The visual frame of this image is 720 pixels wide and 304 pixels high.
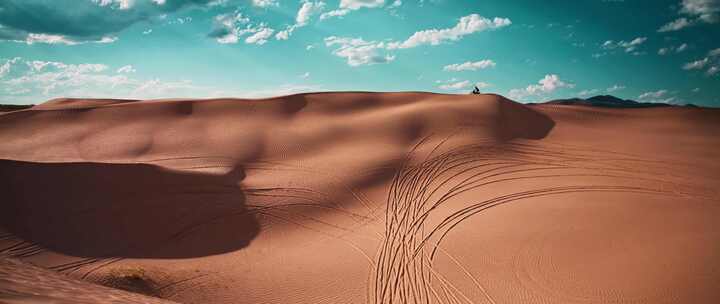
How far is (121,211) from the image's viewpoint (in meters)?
9.88

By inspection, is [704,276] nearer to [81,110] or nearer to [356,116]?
[356,116]

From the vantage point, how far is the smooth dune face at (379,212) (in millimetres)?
6762

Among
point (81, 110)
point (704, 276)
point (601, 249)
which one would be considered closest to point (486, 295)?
point (601, 249)

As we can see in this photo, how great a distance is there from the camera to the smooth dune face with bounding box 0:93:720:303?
6762 millimetres

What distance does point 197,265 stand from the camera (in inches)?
313

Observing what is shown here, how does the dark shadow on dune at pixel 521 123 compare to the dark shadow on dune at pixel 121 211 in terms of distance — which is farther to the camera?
the dark shadow on dune at pixel 521 123

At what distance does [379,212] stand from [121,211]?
26.6 ft

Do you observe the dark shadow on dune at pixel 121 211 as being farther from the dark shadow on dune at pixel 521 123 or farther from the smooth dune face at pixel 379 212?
the dark shadow on dune at pixel 521 123

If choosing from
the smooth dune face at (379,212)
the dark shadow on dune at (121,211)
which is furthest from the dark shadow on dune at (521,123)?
the dark shadow on dune at (121,211)

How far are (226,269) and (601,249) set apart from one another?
8727 mm

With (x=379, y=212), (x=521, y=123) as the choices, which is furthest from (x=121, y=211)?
(x=521, y=123)

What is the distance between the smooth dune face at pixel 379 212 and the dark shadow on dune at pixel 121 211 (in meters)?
0.06

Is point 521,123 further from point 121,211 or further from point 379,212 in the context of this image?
point 121,211

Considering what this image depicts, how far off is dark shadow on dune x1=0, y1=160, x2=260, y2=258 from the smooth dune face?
56 millimetres
